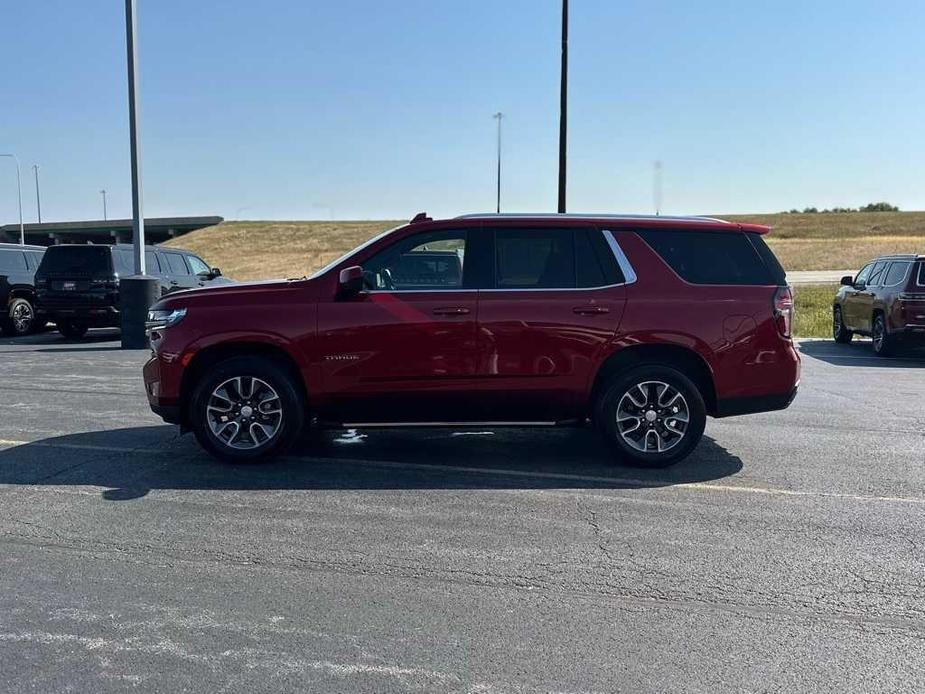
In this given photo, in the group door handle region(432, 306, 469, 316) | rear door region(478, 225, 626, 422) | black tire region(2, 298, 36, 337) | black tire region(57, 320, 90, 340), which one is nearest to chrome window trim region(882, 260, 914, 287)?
rear door region(478, 225, 626, 422)

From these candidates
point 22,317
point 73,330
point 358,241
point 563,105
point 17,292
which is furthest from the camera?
point 358,241

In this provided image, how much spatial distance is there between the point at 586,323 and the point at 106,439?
14.3 feet

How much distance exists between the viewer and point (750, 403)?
21.3 feet

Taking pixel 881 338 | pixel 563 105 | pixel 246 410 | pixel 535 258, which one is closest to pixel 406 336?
pixel 535 258

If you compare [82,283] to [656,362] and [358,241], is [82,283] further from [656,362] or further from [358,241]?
Result: [358,241]

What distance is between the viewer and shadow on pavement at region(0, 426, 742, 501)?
19.7 feet

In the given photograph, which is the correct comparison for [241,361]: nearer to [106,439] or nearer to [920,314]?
[106,439]

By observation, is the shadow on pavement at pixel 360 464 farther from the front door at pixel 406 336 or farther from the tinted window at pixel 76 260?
the tinted window at pixel 76 260

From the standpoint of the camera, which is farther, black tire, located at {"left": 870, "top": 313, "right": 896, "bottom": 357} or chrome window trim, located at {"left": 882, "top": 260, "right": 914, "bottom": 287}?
black tire, located at {"left": 870, "top": 313, "right": 896, "bottom": 357}

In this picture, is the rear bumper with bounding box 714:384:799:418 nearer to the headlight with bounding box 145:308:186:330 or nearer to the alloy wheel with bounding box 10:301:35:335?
the headlight with bounding box 145:308:186:330

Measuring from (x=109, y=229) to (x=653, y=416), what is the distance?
9241 cm

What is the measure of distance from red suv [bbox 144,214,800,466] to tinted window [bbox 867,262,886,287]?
977cm

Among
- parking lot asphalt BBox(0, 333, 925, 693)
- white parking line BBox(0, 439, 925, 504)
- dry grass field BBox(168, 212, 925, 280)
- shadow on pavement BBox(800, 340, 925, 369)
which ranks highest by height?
dry grass field BBox(168, 212, 925, 280)

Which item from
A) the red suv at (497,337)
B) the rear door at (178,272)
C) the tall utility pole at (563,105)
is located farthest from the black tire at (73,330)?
the red suv at (497,337)
